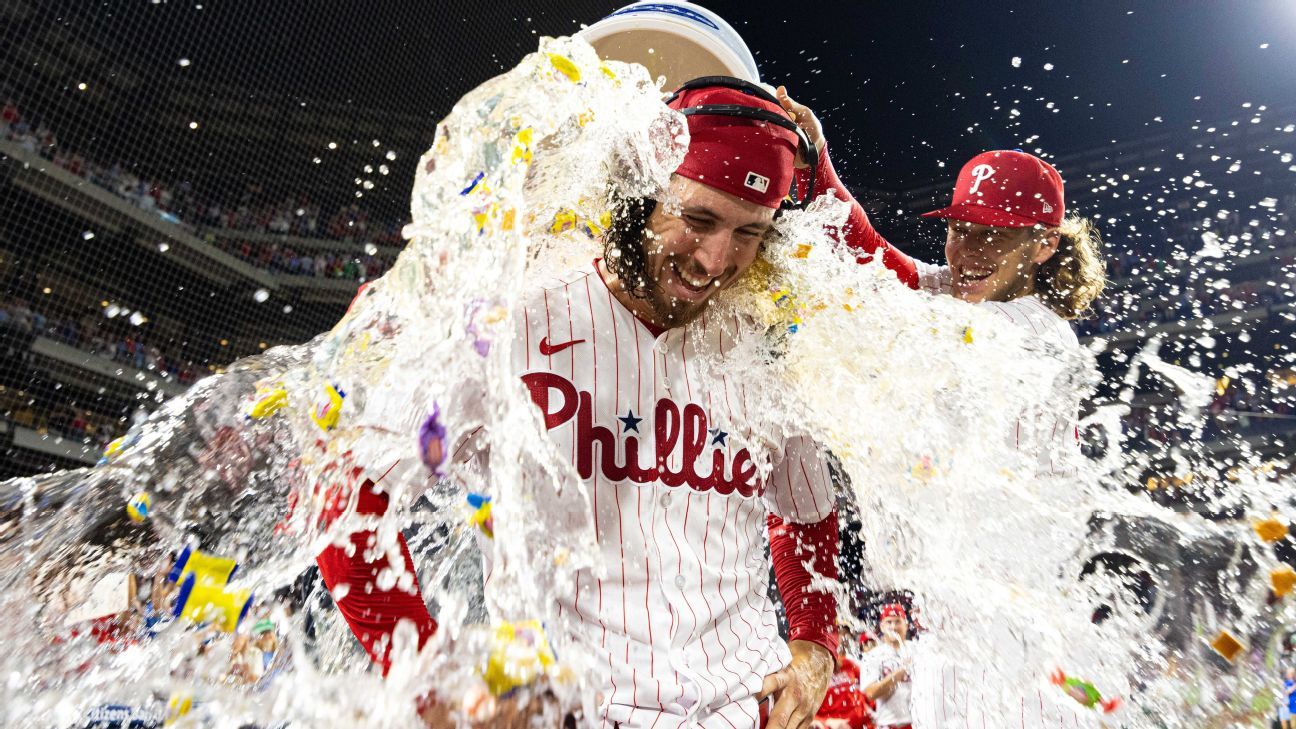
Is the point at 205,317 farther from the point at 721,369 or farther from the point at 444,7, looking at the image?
the point at 721,369

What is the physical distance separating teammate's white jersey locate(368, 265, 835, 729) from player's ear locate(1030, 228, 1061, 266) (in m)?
1.54

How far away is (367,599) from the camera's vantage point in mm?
1208

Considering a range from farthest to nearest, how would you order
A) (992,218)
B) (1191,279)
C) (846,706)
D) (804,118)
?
(1191,279), (846,706), (992,218), (804,118)

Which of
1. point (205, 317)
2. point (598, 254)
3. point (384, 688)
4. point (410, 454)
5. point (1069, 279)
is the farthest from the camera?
point (205, 317)

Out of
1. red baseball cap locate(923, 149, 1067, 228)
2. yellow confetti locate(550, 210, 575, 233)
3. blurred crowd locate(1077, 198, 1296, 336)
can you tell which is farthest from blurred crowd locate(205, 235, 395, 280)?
blurred crowd locate(1077, 198, 1296, 336)

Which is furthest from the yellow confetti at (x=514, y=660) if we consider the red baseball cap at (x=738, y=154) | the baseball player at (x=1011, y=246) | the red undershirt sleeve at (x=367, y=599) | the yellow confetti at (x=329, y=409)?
the baseball player at (x=1011, y=246)

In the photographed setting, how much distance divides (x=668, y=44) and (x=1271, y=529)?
2015 millimetres

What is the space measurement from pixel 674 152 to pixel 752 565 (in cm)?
78

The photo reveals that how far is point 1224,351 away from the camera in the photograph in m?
14.1

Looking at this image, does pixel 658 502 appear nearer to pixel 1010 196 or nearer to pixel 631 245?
pixel 631 245

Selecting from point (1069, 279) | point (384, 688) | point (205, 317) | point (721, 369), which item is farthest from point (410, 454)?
point (205, 317)

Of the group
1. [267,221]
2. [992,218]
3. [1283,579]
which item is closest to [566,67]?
[992,218]

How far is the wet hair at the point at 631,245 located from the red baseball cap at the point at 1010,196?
4.73ft

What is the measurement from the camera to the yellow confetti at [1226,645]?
7.54ft
